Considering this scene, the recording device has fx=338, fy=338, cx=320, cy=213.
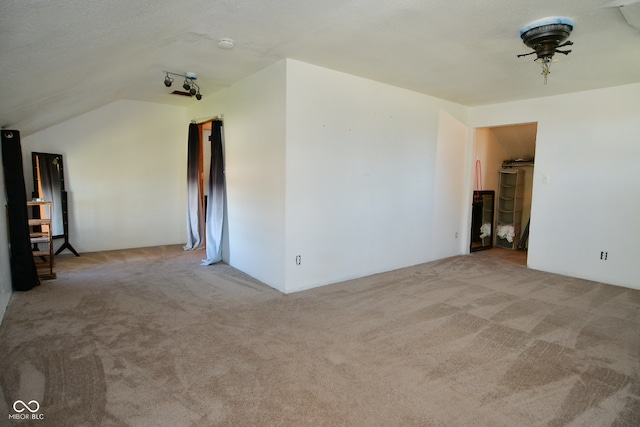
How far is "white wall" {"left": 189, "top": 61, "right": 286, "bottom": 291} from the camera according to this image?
3.78 m

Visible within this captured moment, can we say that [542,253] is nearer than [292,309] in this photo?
No

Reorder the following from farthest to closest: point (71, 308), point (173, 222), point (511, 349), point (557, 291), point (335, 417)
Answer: point (173, 222) < point (557, 291) < point (71, 308) < point (511, 349) < point (335, 417)

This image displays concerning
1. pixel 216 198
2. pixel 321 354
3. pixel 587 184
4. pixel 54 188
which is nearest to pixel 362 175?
pixel 216 198

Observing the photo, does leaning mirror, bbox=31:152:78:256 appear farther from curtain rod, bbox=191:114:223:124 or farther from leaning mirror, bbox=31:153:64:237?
curtain rod, bbox=191:114:223:124

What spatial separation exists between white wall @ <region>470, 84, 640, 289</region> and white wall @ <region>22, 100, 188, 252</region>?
5.98m

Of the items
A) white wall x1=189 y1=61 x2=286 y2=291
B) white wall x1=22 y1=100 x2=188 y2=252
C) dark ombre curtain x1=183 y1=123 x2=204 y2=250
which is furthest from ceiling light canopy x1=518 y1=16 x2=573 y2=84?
white wall x1=22 y1=100 x2=188 y2=252

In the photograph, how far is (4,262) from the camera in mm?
3371

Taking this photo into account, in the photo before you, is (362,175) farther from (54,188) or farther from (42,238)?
(54,188)

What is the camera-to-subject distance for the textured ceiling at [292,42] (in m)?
1.68

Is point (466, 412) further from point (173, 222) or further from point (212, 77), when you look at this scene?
point (173, 222)

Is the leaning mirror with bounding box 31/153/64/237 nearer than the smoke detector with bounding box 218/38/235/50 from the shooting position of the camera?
No

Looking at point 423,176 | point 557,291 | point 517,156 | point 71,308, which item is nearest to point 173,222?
point 71,308

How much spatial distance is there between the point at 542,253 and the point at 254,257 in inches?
165

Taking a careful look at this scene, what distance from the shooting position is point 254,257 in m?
4.35
